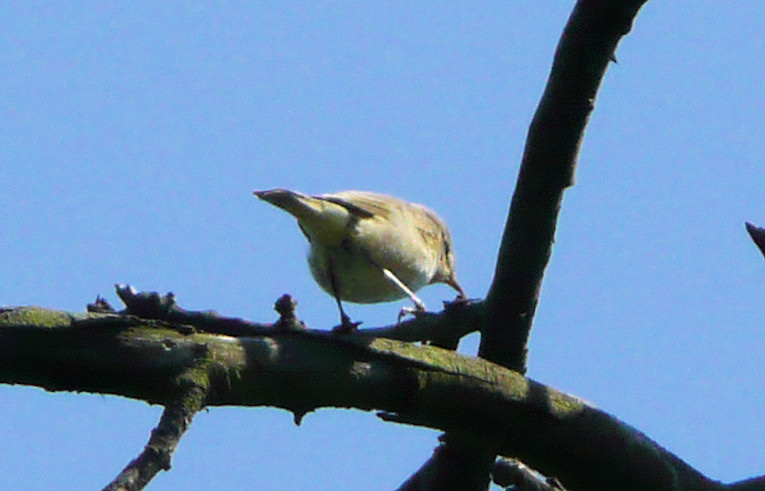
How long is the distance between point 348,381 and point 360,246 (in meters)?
3.39

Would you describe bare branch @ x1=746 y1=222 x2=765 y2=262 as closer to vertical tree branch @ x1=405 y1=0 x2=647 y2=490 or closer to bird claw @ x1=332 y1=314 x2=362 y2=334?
vertical tree branch @ x1=405 y1=0 x2=647 y2=490

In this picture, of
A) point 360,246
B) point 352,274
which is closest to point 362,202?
point 360,246

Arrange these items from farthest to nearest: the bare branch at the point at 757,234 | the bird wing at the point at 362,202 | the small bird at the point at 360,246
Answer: the bird wing at the point at 362,202 < the small bird at the point at 360,246 < the bare branch at the point at 757,234

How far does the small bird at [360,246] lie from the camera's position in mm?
6723

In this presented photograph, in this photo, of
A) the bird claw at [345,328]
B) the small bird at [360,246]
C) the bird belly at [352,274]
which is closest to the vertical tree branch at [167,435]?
the bird claw at [345,328]

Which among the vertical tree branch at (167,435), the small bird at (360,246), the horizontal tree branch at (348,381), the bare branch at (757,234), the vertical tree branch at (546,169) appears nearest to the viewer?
the vertical tree branch at (167,435)

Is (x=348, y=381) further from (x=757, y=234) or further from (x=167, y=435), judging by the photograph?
(x=757, y=234)

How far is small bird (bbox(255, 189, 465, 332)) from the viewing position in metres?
6.72

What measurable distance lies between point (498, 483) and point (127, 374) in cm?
220

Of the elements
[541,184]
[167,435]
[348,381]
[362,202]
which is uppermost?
[362,202]

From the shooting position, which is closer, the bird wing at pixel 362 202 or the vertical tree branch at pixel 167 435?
the vertical tree branch at pixel 167 435

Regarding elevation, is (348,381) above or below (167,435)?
above

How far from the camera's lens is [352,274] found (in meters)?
7.00

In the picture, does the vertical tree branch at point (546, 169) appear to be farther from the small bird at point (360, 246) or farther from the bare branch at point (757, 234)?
the small bird at point (360, 246)
